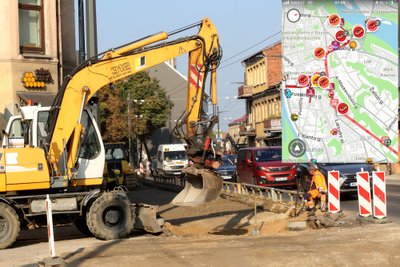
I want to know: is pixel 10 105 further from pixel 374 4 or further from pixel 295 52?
pixel 374 4

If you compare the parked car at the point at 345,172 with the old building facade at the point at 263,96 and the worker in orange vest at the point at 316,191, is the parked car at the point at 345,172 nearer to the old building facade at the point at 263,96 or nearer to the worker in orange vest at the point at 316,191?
the worker in orange vest at the point at 316,191

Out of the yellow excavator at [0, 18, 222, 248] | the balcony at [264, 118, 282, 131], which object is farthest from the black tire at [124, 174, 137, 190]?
the balcony at [264, 118, 282, 131]

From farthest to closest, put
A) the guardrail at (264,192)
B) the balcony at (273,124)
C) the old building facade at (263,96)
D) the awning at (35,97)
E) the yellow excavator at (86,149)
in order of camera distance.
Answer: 1. the old building facade at (263,96)
2. the balcony at (273,124)
3. the awning at (35,97)
4. the guardrail at (264,192)
5. the yellow excavator at (86,149)

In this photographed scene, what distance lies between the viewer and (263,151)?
2758cm

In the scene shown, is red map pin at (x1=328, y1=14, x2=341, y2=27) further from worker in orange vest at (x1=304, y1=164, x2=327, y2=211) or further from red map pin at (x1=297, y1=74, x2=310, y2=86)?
worker in orange vest at (x1=304, y1=164, x2=327, y2=211)

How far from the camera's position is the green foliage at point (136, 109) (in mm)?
64750

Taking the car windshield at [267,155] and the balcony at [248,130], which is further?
the balcony at [248,130]

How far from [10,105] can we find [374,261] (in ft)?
44.4

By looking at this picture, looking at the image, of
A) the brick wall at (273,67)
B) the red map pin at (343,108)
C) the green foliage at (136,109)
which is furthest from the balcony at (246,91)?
the red map pin at (343,108)

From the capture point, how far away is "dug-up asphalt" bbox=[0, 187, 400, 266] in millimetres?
9914

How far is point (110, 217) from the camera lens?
1366 centimetres

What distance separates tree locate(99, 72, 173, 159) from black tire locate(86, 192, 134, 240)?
50303mm

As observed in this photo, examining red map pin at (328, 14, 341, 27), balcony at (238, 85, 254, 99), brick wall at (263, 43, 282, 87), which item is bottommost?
red map pin at (328, 14, 341, 27)

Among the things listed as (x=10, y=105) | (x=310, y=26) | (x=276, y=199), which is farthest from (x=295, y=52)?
(x=10, y=105)
